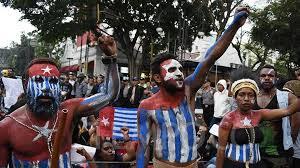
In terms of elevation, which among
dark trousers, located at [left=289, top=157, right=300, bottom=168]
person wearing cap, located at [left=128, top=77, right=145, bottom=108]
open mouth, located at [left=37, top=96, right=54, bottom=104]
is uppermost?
person wearing cap, located at [left=128, top=77, right=145, bottom=108]

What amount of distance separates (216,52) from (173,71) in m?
0.44

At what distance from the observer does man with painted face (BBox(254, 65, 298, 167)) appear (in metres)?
5.30

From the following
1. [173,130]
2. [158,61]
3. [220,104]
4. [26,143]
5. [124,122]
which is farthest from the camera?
[220,104]

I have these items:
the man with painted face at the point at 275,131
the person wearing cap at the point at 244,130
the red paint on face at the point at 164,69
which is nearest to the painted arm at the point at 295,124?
the man with painted face at the point at 275,131

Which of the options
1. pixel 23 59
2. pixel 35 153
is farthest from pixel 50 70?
pixel 23 59

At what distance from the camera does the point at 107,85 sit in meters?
3.57

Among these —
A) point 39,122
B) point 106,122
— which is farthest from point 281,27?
point 39,122

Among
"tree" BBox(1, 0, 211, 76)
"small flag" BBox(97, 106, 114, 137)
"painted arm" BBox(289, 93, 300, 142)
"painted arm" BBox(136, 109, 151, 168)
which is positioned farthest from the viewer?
"tree" BBox(1, 0, 211, 76)

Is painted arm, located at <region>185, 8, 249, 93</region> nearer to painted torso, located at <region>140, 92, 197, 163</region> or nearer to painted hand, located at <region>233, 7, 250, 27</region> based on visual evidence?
painted hand, located at <region>233, 7, 250, 27</region>

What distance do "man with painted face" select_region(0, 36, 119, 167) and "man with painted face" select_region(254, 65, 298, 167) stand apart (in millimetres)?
2583

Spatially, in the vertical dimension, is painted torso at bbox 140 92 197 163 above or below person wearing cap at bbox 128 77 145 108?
below

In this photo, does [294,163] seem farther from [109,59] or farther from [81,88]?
[81,88]

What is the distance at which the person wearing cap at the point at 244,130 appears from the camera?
15.3 feet

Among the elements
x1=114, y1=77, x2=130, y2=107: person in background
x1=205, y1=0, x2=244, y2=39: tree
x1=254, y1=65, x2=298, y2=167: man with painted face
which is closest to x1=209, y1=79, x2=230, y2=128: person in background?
x1=114, y1=77, x2=130, y2=107: person in background
